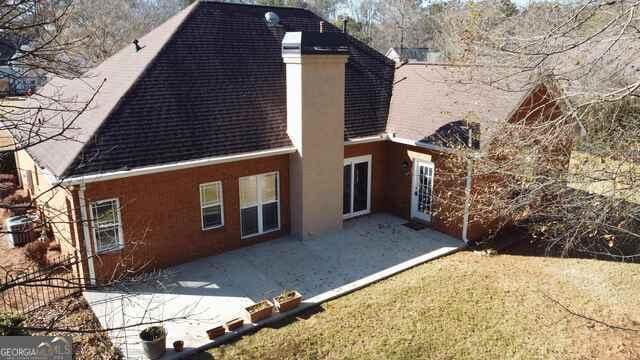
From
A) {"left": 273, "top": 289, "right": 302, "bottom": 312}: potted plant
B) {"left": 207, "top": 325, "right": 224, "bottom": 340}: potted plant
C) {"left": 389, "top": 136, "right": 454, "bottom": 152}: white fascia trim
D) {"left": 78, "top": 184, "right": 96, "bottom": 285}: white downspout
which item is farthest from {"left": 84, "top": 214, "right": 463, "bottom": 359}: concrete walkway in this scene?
{"left": 389, "top": 136, "right": 454, "bottom": 152}: white fascia trim

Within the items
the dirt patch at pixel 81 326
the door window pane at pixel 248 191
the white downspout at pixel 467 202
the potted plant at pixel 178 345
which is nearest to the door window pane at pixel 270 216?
the door window pane at pixel 248 191

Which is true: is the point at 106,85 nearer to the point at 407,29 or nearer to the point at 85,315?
the point at 85,315

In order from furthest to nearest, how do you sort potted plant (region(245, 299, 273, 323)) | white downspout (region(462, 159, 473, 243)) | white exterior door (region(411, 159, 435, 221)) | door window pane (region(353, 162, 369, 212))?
door window pane (region(353, 162, 369, 212)) → white exterior door (region(411, 159, 435, 221)) → white downspout (region(462, 159, 473, 243)) → potted plant (region(245, 299, 273, 323))

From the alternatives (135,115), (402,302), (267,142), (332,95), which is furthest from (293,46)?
(402,302)

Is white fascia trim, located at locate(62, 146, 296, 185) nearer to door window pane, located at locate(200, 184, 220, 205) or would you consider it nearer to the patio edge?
door window pane, located at locate(200, 184, 220, 205)

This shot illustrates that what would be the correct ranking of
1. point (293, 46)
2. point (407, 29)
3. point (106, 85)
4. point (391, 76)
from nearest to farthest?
point (293, 46) < point (106, 85) < point (391, 76) < point (407, 29)
